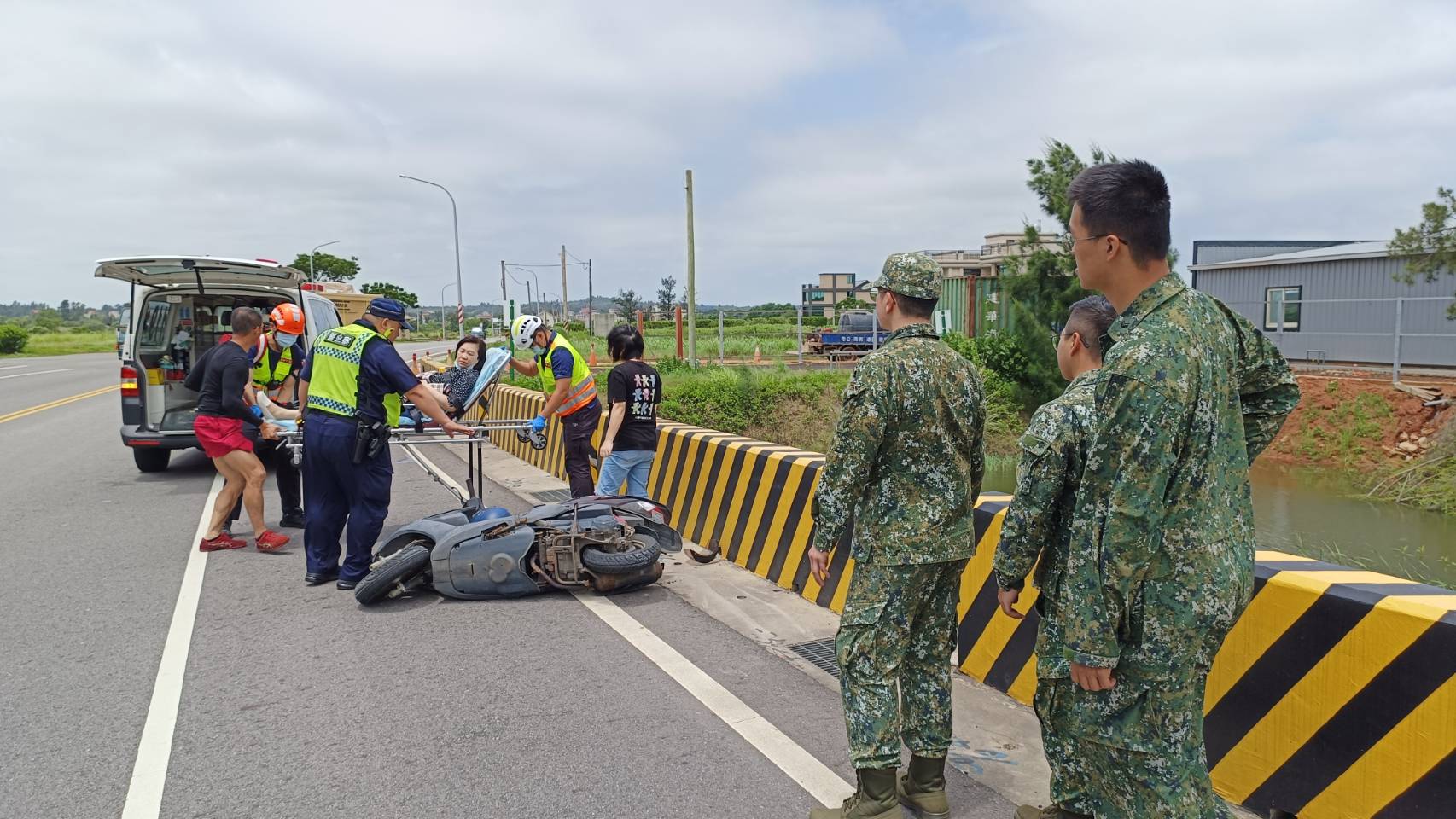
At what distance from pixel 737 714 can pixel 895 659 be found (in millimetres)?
1167

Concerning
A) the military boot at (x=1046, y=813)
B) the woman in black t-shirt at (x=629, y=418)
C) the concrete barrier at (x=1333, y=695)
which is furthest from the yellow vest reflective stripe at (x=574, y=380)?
the military boot at (x=1046, y=813)

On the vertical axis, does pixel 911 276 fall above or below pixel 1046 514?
above

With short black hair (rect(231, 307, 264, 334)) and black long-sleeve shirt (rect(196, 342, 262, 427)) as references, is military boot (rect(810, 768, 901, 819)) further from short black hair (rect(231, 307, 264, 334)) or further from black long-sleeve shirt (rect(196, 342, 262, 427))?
short black hair (rect(231, 307, 264, 334))

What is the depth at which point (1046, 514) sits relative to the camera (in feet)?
8.36

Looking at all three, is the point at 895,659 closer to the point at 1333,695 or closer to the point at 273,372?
the point at 1333,695

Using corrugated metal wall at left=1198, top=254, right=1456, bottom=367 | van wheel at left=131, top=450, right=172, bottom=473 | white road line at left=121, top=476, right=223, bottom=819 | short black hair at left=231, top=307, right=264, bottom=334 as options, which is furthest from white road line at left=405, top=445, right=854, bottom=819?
corrugated metal wall at left=1198, top=254, right=1456, bottom=367

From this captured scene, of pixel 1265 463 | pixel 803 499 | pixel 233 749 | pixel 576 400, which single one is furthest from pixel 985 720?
pixel 1265 463

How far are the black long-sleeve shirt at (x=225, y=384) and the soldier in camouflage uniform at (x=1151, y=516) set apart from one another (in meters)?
6.71

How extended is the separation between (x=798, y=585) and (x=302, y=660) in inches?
112

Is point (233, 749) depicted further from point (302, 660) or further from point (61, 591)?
point (61, 591)

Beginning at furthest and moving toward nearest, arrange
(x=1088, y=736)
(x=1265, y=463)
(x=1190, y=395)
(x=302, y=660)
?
(x=1265, y=463) < (x=302, y=660) < (x=1088, y=736) < (x=1190, y=395)

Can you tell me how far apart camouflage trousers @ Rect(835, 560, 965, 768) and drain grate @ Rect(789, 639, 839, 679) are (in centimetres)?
128

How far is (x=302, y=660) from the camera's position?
475cm

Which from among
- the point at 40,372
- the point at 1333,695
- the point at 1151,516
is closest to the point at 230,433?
the point at 1151,516
